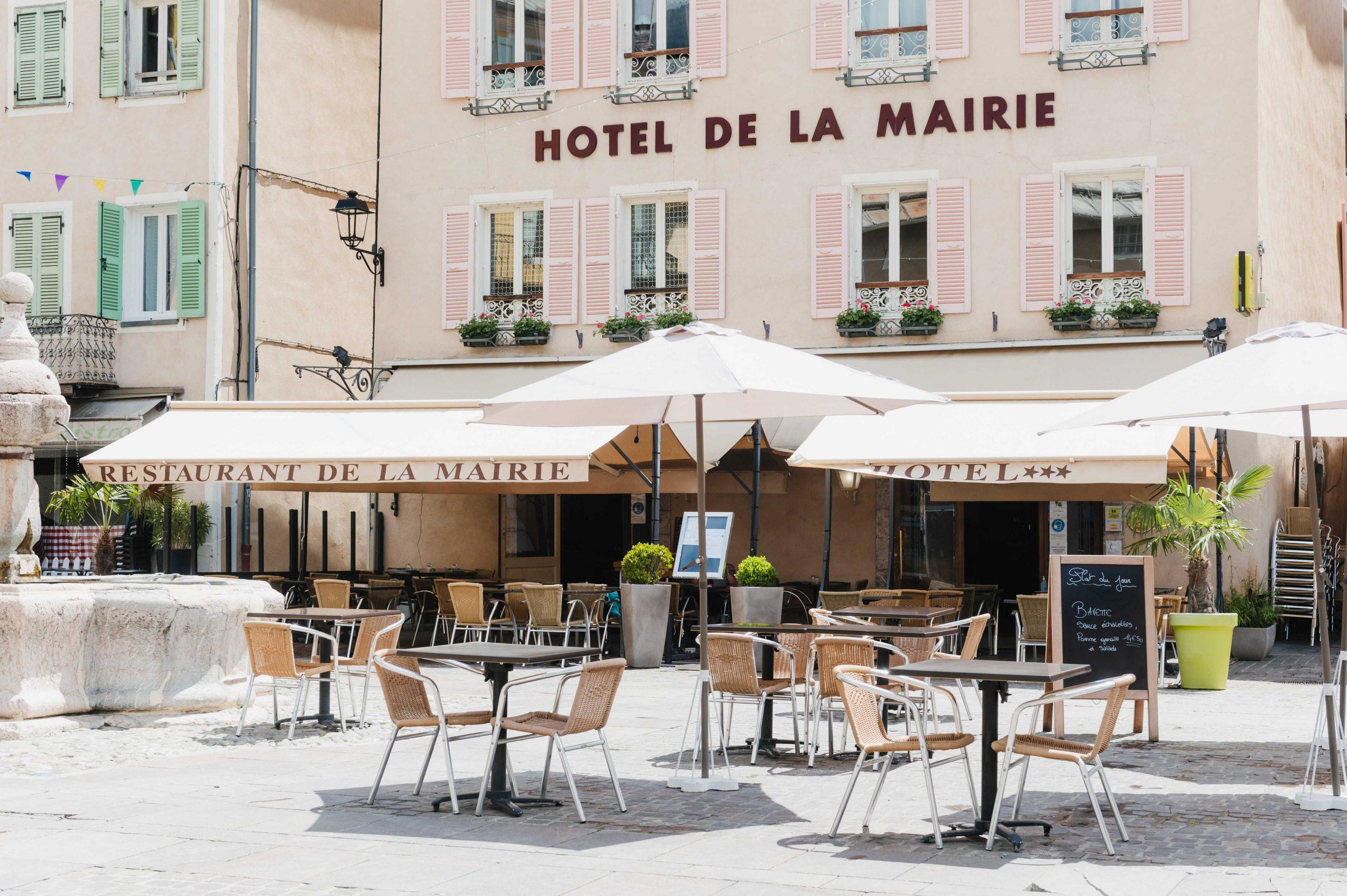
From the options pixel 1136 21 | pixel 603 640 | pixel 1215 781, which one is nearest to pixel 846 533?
pixel 603 640

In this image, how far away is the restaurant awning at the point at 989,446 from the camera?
44.5 feet

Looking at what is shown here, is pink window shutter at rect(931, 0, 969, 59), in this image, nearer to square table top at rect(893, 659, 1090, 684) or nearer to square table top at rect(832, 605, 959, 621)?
square table top at rect(832, 605, 959, 621)

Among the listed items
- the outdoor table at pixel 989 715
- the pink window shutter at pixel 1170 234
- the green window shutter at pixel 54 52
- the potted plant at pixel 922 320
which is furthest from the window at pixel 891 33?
the outdoor table at pixel 989 715

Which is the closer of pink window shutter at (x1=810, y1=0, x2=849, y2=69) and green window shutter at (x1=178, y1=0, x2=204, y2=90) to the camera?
pink window shutter at (x1=810, y1=0, x2=849, y2=69)

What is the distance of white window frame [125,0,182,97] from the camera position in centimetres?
2066

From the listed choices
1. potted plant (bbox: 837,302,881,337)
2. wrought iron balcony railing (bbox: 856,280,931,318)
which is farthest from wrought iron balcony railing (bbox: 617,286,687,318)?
wrought iron balcony railing (bbox: 856,280,931,318)

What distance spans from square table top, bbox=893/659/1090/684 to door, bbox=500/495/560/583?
45.1ft

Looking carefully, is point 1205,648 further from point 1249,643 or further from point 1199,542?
point 1249,643

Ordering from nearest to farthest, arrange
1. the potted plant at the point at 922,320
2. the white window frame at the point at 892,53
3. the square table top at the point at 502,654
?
1. the square table top at the point at 502,654
2. the potted plant at the point at 922,320
3. the white window frame at the point at 892,53

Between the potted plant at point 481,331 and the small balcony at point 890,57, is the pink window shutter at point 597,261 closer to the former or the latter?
the potted plant at point 481,331

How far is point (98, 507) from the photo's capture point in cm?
1969

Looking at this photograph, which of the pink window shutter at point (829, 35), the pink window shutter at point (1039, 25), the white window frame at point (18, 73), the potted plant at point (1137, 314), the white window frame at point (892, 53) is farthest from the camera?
the white window frame at point (18, 73)

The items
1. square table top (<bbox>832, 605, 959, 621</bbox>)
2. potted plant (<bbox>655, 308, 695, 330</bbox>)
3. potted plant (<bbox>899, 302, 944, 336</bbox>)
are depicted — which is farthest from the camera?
potted plant (<bbox>655, 308, 695, 330</bbox>)

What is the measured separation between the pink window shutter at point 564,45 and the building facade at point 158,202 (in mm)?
4152
